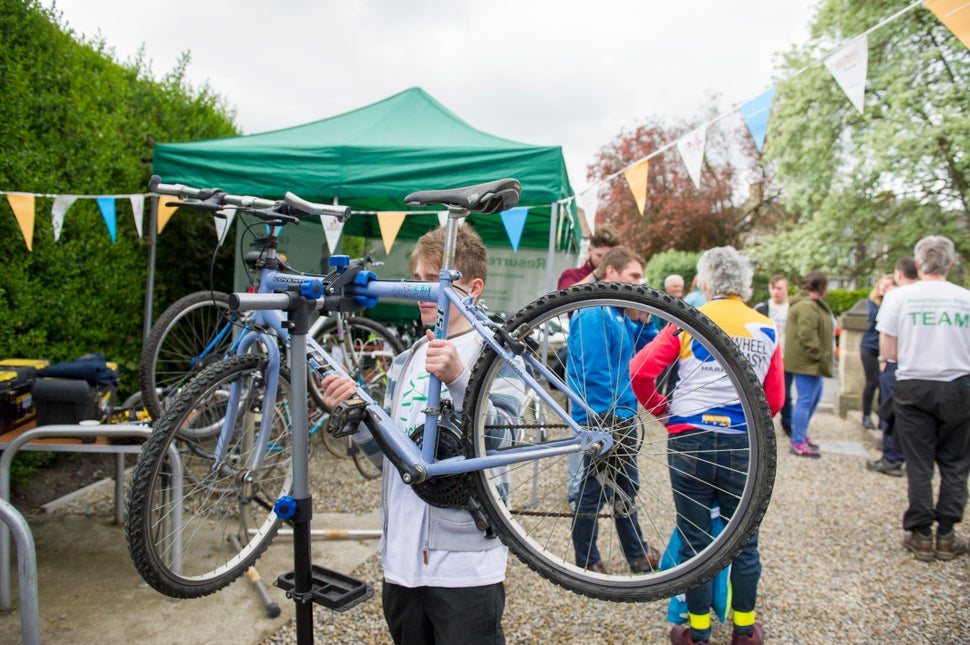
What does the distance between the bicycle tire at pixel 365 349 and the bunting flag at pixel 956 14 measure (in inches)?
153

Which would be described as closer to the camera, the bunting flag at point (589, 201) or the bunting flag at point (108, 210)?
the bunting flag at point (108, 210)

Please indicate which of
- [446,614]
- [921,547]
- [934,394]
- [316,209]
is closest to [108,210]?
[316,209]

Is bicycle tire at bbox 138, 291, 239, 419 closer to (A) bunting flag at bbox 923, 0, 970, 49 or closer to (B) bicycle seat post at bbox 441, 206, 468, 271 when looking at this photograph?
(B) bicycle seat post at bbox 441, 206, 468, 271

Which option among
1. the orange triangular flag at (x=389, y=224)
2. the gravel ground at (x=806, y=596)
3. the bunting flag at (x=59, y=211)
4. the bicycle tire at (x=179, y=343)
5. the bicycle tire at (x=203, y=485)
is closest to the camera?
the bicycle tire at (x=203, y=485)

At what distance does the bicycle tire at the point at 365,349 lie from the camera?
495 cm

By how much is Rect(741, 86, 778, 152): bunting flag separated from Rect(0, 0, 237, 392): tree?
→ 14.5 feet

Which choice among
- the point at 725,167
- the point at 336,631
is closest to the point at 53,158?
the point at 336,631

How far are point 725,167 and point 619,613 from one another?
25460 millimetres

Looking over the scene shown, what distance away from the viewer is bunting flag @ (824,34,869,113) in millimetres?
3463

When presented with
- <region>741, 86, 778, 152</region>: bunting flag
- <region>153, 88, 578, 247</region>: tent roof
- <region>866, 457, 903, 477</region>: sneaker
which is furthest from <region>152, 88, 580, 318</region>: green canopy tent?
<region>866, 457, 903, 477</region>: sneaker

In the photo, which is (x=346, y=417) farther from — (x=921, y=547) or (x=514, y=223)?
(x=921, y=547)

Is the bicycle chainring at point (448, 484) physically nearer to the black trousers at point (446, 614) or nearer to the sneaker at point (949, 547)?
the black trousers at point (446, 614)

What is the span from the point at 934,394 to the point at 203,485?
14.0 ft

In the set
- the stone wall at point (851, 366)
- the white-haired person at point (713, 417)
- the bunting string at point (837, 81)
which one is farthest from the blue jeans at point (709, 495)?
the stone wall at point (851, 366)
